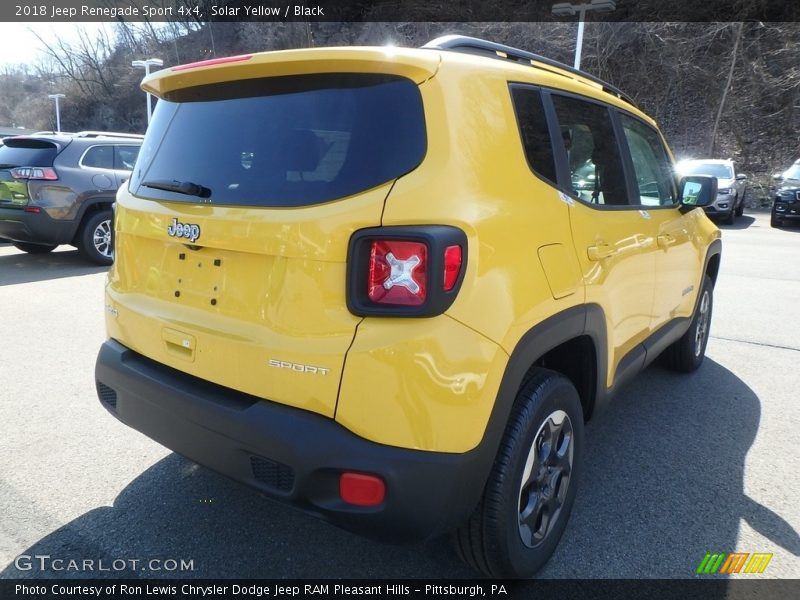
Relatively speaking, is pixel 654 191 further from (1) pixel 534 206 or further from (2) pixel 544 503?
(2) pixel 544 503

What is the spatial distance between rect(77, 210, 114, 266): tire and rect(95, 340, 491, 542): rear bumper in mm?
6893

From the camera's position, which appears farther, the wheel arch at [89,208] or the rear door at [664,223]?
the wheel arch at [89,208]

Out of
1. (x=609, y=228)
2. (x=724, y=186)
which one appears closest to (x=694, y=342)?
(x=609, y=228)

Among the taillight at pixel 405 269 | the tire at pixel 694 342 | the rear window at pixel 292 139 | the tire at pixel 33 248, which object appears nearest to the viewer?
the taillight at pixel 405 269

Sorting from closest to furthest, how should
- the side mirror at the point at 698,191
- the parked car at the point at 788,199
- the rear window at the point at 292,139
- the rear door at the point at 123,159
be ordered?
the rear window at the point at 292,139
the side mirror at the point at 698,191
the rear door at the point at 123,159
the parked car at the point at 788,199

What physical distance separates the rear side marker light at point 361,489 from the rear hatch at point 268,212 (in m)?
0.22

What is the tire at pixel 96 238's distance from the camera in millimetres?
7930

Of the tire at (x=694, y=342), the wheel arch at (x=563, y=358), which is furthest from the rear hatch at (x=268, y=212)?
the tire at (x=694, y=342)

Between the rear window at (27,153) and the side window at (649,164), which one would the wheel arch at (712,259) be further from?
the rear window at (27,153)

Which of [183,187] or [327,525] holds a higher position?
Answer: [183,187]

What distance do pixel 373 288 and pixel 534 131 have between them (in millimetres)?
947

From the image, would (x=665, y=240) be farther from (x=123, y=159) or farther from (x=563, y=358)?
(x=123, y=159)

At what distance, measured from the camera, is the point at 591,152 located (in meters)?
2.67

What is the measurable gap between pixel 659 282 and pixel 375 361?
7.27 ft
